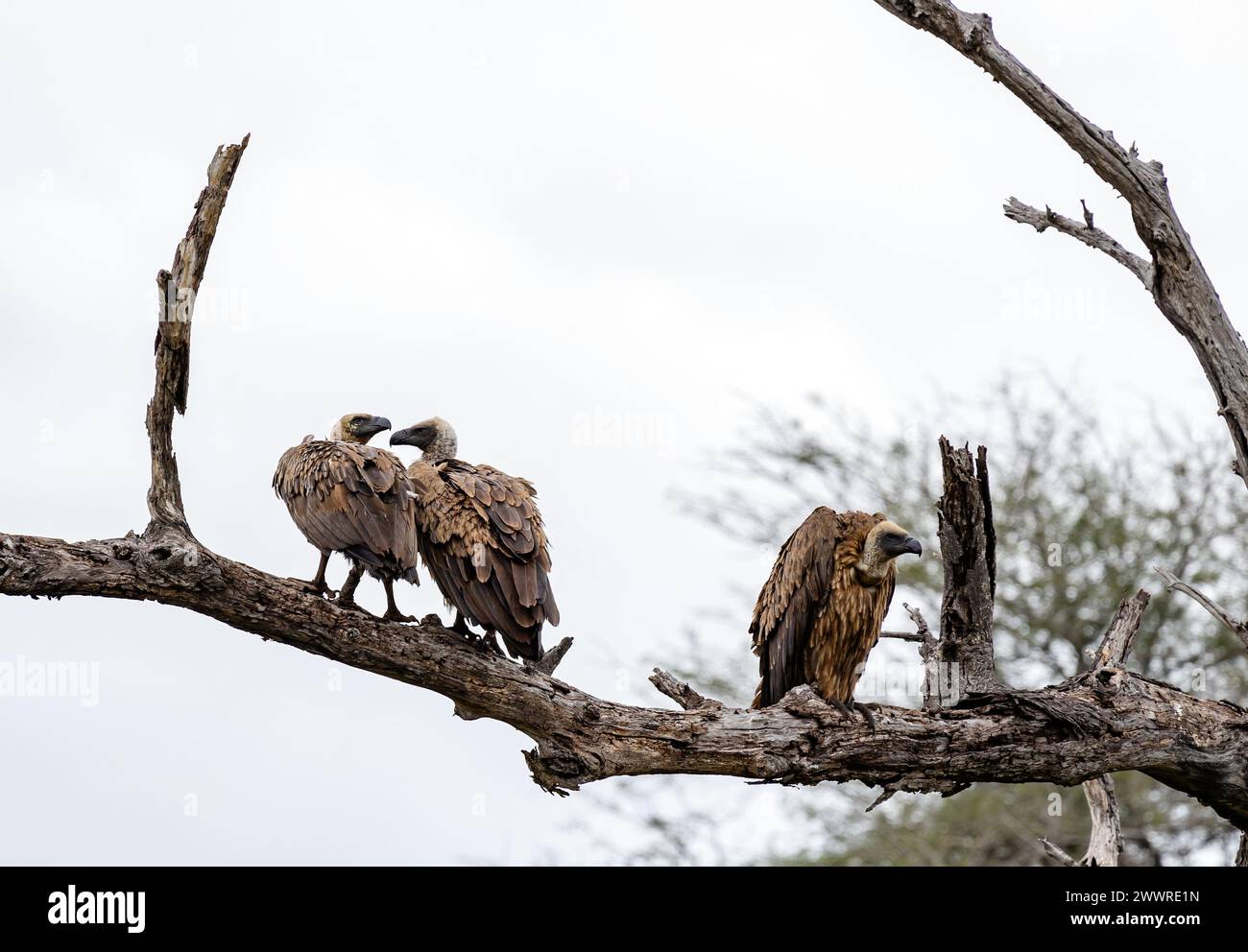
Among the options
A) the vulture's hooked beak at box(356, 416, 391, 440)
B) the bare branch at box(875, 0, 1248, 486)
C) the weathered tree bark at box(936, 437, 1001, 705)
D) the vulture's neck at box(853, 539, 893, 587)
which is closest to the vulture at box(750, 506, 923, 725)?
the vulture's neck at box(853, 539, 893, 587)

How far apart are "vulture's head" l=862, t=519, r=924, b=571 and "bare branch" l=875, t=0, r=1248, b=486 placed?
145cm

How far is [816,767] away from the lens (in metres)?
5.40

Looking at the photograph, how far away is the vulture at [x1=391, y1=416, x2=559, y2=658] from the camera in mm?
5578

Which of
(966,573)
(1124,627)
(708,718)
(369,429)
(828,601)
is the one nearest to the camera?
(708,718)

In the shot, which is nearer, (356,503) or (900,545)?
(356,503)

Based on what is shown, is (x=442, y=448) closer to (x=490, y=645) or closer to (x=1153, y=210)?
(x=490, y=645)

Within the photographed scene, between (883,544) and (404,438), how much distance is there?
2.34m

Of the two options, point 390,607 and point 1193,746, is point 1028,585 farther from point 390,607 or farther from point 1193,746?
point 390,607

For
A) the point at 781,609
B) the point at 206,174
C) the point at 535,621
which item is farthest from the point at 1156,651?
the point at 206,174

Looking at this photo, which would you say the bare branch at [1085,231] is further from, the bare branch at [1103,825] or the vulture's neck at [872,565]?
the bare branch at [1103,825]

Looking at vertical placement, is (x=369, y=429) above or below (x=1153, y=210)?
below

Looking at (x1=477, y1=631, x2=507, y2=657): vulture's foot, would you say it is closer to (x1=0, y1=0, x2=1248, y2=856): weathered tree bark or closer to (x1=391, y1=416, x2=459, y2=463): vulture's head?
(x1=0, y1=0, x2=1248, y2=856): weathered tree bark

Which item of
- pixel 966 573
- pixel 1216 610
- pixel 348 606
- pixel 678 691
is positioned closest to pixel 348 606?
pixel 348 606

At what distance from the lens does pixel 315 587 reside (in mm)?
5125
